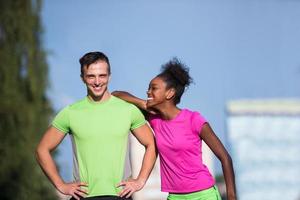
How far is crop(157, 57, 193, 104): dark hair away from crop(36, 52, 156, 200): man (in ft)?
1.37

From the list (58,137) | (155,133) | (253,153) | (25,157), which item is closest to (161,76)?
(155,133)

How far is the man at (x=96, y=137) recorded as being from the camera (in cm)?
561

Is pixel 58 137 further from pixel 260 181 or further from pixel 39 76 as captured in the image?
pixel 260 181

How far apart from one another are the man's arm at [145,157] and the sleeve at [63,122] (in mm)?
394

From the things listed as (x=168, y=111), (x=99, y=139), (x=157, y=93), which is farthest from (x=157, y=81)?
(x=99, y=139)

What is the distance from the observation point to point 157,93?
604 cm

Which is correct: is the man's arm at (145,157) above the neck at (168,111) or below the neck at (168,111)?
below

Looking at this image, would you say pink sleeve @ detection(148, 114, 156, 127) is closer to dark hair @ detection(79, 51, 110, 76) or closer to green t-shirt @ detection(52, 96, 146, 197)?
green t-shirt @ detection(52, 96, 146, 197)

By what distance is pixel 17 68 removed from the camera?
1596cm

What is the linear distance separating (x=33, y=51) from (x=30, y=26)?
1.35 feet

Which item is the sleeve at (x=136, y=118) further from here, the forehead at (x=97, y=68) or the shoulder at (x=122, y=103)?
the forehead at (x=97, y=68)

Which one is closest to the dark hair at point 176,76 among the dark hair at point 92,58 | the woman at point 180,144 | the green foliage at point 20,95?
the woman at point 180,144

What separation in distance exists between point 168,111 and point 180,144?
243 mm

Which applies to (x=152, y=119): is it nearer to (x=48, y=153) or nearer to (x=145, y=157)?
(x=145, y=157)
